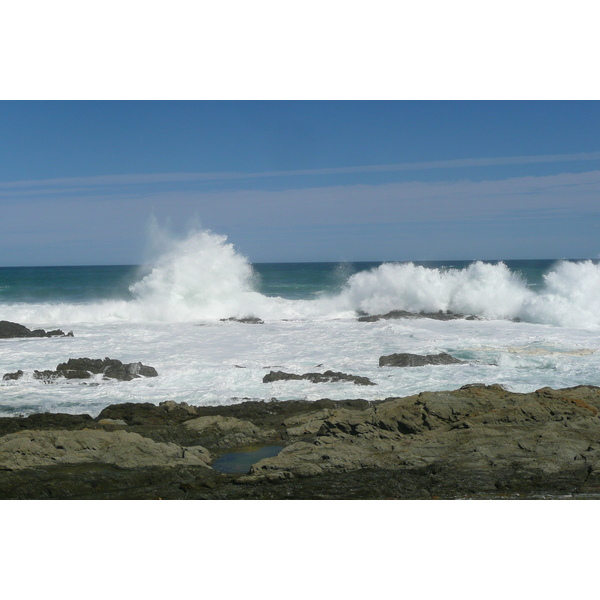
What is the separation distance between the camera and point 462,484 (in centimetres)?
520

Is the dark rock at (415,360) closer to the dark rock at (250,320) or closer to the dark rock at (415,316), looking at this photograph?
the dark rock at (415,316)

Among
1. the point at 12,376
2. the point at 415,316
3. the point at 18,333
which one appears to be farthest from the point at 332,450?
the point at 415,316

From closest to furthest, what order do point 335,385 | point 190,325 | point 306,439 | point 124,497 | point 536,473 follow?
point 124,497, point 536,473, point 306,439, point 335,385, point 190,325

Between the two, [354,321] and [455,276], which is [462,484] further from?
[455,276]

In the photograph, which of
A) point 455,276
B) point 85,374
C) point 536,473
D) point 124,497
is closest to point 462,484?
point 536,473

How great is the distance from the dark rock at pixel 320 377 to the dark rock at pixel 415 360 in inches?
43.8

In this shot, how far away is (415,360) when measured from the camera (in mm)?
10602

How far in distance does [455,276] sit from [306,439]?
552 inches

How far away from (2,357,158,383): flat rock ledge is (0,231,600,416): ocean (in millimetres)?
196

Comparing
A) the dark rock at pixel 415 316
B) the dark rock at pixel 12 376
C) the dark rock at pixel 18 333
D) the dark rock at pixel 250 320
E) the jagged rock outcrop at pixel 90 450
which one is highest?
the dark rock at pixel 415 316

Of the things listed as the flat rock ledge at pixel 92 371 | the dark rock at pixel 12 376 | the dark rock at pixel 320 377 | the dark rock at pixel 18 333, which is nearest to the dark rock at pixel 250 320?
the dark rock at pixel 18 333

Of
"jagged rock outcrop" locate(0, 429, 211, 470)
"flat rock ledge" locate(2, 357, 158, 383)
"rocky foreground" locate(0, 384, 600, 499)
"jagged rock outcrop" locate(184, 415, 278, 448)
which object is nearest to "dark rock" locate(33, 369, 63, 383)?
"flat rock ledge" locate(2, 357, 158, 383)

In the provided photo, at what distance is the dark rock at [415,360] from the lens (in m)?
10.6

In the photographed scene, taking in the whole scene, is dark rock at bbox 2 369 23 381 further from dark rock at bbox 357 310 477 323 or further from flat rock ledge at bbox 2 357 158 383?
dark rock at bbox 357 310 477 323
